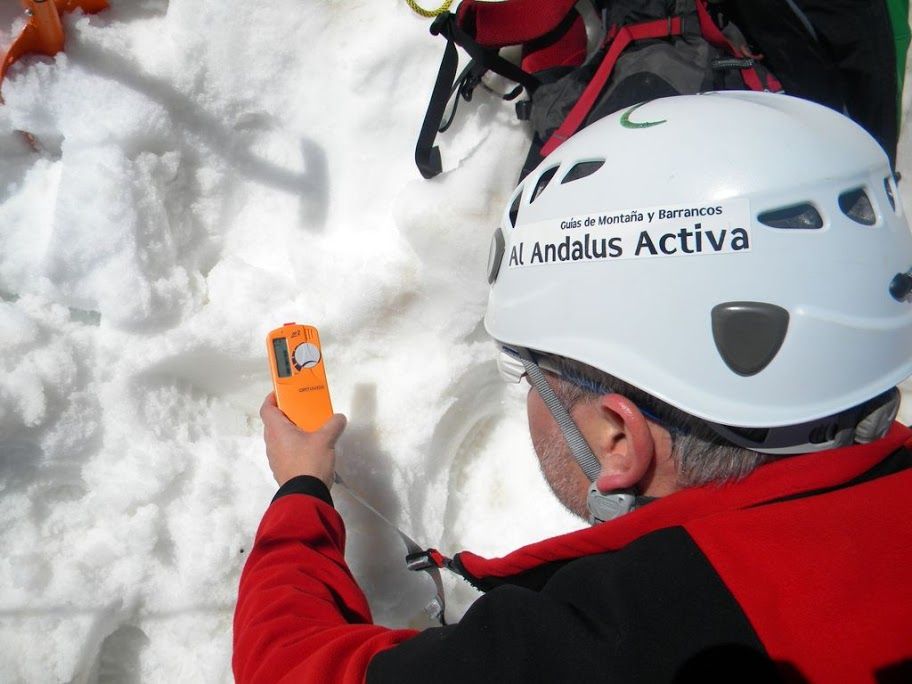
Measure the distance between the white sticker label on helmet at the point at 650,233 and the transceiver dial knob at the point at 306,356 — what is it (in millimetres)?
614

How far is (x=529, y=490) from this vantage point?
5.85 feet

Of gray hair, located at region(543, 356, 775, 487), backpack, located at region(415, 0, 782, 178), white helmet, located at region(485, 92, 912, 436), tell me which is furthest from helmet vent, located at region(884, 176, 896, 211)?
backpack, located at region(415, 0, 782, 178)

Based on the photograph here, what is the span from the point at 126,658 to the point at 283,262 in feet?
3.21

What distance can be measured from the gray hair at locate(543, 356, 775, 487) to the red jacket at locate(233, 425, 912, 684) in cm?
2

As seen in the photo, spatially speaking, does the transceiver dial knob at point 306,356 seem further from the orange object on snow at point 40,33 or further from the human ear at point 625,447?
the orange object on snow at point 40,33

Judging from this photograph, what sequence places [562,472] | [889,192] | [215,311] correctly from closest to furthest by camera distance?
Answer: [889,192] → [562,472] → [215,311]

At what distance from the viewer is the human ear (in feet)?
3.05

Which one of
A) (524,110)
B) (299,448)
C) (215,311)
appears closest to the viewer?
(299,448)

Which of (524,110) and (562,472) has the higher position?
(524,110)

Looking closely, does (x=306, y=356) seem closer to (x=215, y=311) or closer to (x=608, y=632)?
(x=215, y=311)

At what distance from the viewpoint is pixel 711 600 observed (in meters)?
0.72

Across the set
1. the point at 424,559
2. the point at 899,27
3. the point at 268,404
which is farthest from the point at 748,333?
the point at 899,27

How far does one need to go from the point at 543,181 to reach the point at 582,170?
0.09 meters

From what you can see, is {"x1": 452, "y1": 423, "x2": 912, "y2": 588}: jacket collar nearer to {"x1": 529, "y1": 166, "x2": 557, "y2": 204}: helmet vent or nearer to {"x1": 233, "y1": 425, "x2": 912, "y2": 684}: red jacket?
{"x1": 233, "y1": 425, "x2": 912, "y2": 684}: red jacket
